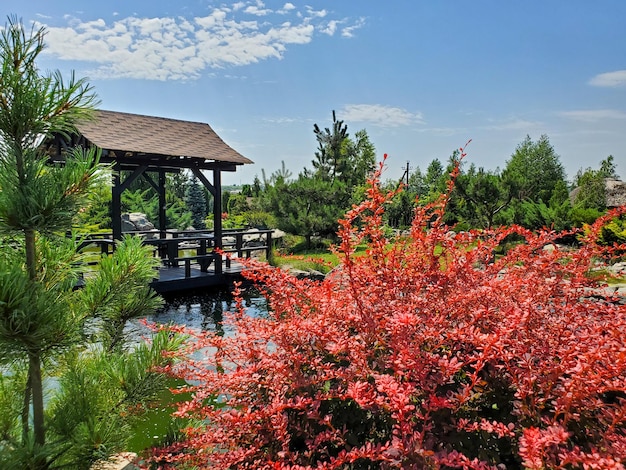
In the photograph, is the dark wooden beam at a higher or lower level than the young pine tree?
higher

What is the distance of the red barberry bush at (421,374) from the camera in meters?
1.38

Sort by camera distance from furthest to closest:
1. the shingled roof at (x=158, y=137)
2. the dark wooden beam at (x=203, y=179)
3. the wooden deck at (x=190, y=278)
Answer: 1. the dark wooden beam at (x=203, y=179)
2. the wooden deck at (x=190, y=278)
3. the shingled roof at (x=158, y=137)

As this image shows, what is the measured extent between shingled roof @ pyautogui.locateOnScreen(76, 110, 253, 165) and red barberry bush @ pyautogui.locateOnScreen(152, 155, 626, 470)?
23.2ft

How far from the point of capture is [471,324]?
1.74 metres

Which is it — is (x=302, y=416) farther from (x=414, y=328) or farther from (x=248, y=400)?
(x=414, y=328)

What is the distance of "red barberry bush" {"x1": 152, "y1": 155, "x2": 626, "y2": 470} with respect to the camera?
1.38 meters

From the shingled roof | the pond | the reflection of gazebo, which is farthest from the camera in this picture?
the shingled roof

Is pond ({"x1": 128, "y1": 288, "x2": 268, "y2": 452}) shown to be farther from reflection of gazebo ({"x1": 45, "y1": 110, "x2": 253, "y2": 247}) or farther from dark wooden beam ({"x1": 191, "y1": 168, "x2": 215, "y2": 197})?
dark wooden beam ({"x1": 191, "y1": 168, "x2": 215, "y2": 197})

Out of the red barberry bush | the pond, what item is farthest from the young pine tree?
the pond

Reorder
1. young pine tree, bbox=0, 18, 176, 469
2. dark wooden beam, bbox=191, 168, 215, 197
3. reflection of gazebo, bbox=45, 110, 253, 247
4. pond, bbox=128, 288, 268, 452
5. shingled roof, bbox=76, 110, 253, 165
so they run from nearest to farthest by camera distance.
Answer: young pine tree, bbox=0, 18, 176, 469 < pond, bbox=128, 288, 268, 452 < reflection of gazebo, bbox=45, 110, 253, 247 < shingled roof, bbox=76, 110, 253, 165 < dark wooden beam, bbox=191, 168, 215, 197

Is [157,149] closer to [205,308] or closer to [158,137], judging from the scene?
[158,137]

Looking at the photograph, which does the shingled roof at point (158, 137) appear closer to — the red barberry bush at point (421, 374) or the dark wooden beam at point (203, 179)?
the dark wooden beam at point (203, 179)

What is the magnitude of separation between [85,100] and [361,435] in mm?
1503

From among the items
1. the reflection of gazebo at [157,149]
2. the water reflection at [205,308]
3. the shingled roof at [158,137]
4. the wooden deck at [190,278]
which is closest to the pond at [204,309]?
the water reflection at [205,308]
